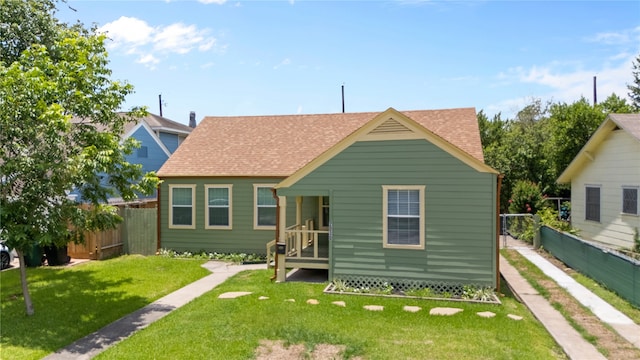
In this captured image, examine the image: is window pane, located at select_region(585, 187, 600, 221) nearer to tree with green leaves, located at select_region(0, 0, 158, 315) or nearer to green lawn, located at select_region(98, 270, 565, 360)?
green lawn, located at select_region(98, 270, 565, 360)

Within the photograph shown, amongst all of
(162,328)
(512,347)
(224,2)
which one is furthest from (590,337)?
(224,2)

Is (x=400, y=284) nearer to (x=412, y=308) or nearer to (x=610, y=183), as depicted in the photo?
(x=412, y=308)

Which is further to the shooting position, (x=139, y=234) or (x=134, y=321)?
(x=139, y=234)

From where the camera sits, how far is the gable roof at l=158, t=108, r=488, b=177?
1556cm

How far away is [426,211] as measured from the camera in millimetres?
10578

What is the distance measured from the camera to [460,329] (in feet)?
25.7

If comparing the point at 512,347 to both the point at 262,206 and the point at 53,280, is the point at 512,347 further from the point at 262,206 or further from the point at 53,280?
the point at 53,280

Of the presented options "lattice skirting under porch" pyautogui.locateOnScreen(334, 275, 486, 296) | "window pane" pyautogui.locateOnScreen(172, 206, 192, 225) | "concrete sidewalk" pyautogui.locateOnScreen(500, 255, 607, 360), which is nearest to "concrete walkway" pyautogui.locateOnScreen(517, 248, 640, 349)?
"concrete sidewalk" pyautogui.locateOnScreen(500, 255, 607, 360)

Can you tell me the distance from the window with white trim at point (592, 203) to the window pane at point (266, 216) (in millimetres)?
12550

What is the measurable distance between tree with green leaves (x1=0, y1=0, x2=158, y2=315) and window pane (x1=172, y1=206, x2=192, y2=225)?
6.11 m

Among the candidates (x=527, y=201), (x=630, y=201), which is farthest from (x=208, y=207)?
(x=527, y=201)

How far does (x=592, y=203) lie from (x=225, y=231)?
1459cm

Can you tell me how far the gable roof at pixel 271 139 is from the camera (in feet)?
51.1

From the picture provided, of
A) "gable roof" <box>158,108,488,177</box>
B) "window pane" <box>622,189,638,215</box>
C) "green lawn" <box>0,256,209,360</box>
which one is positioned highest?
"gable roof" <box>158,108,488,177</box>
